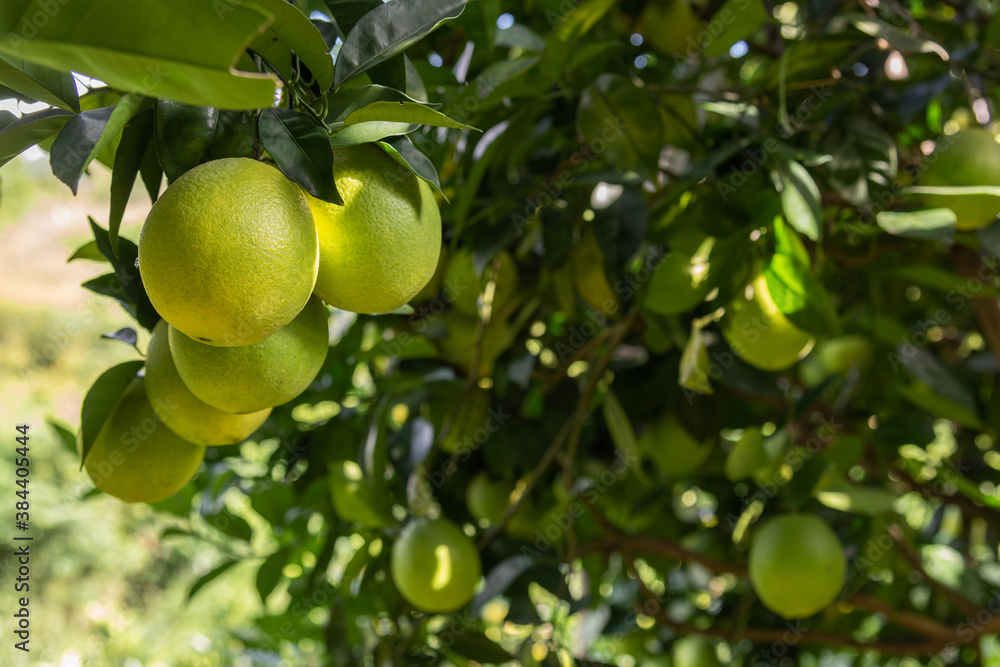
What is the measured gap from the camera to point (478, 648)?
76 centimetres

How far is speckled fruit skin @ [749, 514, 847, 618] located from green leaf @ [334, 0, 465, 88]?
1.94 feet

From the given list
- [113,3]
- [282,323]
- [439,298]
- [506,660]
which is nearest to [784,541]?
[506,660]

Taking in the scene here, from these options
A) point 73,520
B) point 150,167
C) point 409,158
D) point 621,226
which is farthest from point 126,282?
point 73,520

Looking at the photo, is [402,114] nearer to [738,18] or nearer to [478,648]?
[738,18]

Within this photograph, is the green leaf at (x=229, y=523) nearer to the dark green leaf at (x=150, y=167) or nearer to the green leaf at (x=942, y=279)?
the dark green leaf at (x=150, y=167)

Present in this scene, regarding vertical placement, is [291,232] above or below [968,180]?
above

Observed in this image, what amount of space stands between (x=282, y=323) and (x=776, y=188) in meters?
0.35

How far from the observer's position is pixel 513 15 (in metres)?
0.83

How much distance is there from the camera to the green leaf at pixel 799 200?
0.45 metres

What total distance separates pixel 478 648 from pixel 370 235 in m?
0.56

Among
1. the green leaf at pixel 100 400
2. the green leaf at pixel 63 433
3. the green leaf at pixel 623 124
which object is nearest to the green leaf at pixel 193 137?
the green leaf at pixel 100 400

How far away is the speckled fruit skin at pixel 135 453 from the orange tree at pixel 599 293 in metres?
0.01

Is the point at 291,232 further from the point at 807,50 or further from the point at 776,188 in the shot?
the point at 807,50

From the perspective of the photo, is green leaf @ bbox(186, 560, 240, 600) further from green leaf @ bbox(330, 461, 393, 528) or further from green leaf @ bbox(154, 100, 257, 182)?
green leaf @ bbox(154, 100, 257, 182)
